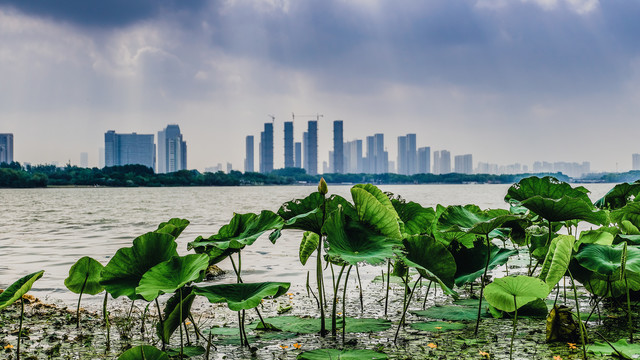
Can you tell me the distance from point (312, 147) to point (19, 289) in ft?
529

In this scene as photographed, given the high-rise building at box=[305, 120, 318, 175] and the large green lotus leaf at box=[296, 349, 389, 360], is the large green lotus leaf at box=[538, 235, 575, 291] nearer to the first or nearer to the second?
the large green lotus leaf at box=[296, 349, 389, 360]

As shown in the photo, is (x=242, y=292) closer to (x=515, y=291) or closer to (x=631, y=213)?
(x=515, y=291)

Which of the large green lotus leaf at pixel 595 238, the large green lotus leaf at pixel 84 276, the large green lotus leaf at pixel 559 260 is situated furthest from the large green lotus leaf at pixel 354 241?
the large green lotus leaf at pixel 84 276

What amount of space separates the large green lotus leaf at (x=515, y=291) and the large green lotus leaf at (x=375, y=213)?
58cm

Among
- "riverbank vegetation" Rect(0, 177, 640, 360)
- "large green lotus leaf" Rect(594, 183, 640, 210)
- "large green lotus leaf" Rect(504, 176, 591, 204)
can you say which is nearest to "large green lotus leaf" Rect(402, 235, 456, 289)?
"riverbank vegetation" Rect(0, 177, 640, 360)

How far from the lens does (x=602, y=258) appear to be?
2535 mm

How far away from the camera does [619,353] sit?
7.93 ft

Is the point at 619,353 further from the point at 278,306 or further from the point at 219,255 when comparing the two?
the point at 278,306

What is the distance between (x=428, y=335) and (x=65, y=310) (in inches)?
126

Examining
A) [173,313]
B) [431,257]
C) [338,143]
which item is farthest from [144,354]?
[338,143]

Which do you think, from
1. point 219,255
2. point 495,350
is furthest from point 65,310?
point 495,350

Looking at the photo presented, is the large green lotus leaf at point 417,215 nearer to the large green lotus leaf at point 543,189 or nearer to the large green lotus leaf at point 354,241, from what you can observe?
the large green lotus leaf at point 543,189

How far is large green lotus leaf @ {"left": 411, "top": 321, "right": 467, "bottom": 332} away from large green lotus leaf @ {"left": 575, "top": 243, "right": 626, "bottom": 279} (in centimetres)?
102

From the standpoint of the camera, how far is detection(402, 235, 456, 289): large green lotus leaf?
258cm
